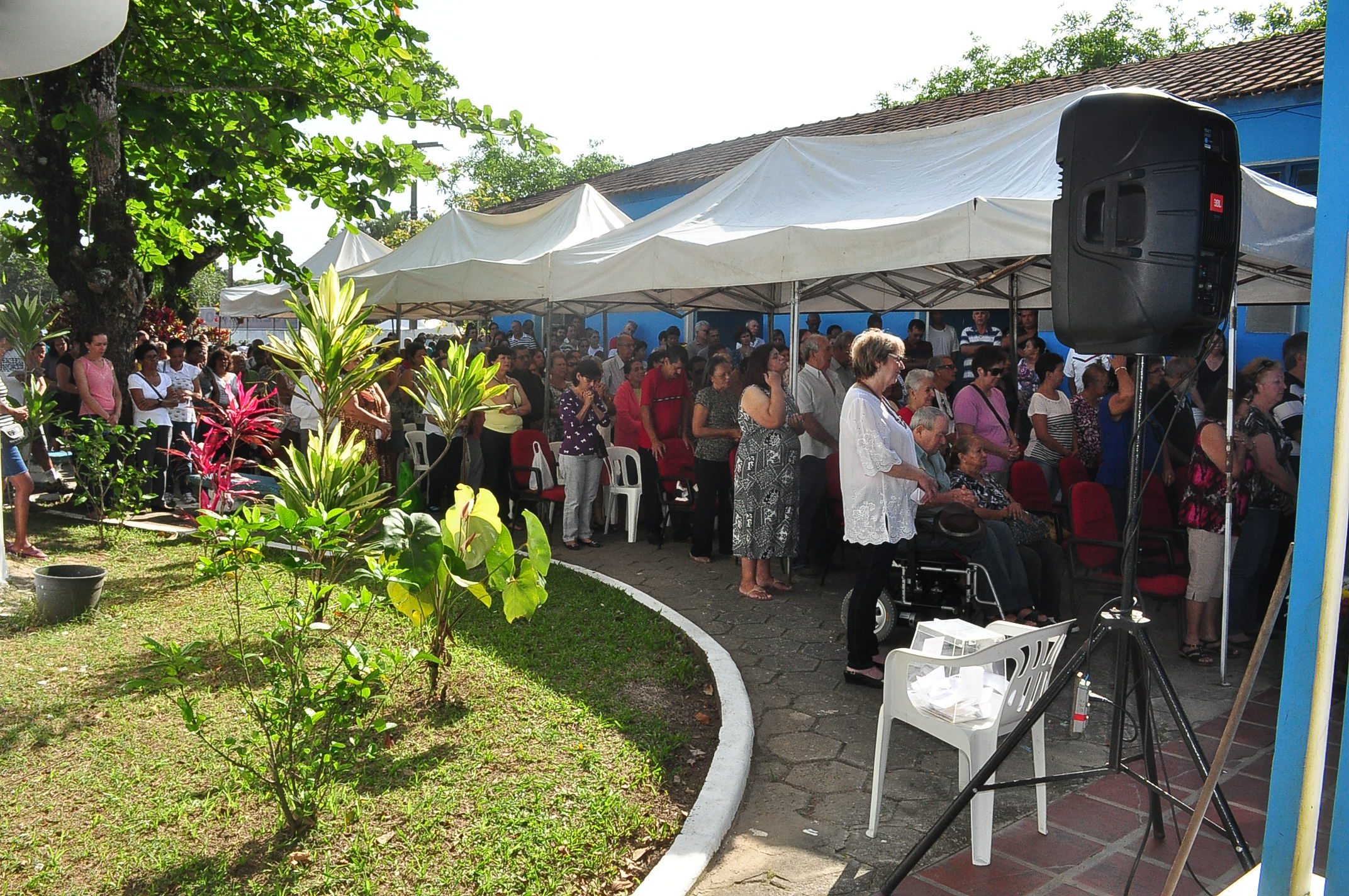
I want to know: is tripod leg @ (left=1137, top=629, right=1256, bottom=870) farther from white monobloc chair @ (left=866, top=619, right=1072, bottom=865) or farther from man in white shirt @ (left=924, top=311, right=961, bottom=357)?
man in white shirt @ (left=924, top=311, right=961, bottom=357)

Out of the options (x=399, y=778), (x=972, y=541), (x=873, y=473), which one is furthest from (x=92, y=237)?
(x=972, y=541)

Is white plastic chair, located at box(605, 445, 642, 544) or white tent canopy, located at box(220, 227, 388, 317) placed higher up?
white tent canopy, located at box(220, 227, 388, 317)

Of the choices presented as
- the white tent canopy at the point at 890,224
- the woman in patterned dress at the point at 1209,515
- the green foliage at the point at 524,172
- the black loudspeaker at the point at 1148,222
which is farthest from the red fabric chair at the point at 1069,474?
the green foliage at the point at 524,172

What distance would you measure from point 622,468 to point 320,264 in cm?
1063

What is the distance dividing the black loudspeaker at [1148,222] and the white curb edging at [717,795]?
2.21m

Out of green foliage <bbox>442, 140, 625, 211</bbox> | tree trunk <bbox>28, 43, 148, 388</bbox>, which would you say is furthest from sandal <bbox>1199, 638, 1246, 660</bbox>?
green foliage <bbox>442, 140, 625, 211</bbox>

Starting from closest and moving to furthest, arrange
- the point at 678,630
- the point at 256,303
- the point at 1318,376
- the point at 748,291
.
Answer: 1. the point at 1318,376
2. the point at 678,630
3. the point at 748,291
4. the point at 256,303

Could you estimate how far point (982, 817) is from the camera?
3.51 metres

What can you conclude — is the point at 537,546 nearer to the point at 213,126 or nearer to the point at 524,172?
the point at 213,126

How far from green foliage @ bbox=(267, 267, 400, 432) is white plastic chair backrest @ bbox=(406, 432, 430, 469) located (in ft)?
13.1

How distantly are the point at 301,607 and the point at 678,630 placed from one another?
3.16m

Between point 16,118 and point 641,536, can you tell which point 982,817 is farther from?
point 16,118

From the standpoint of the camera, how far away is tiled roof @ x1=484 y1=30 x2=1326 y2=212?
13.6 meters

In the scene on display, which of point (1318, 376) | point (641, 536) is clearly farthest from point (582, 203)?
point (1318, 376)
